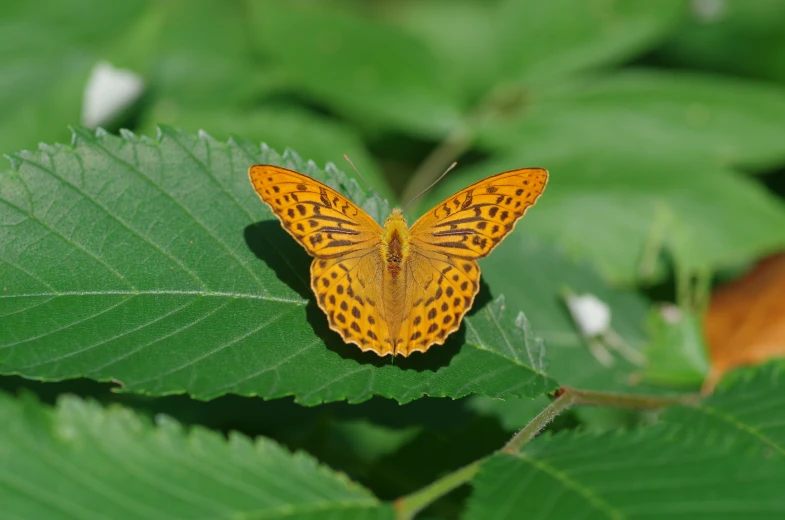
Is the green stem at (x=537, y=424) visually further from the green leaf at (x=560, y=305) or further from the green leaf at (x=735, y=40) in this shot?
the green leaf at (x=735, y=40)

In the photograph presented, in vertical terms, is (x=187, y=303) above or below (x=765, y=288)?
above

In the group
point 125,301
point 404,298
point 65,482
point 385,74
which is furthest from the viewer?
point 385,74

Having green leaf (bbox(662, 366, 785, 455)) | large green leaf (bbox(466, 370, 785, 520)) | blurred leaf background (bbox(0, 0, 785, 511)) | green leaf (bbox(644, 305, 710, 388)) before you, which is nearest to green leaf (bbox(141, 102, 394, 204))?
blurred leaf background (bbox(0, 0, 785, 511))

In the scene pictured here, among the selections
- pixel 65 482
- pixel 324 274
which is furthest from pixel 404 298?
pixel 65 482

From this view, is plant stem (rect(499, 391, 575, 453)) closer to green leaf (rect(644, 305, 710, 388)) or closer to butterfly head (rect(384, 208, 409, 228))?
butterfly head (rect(384, 208, 409, 228))

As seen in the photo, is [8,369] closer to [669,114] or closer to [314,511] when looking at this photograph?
[314,511]

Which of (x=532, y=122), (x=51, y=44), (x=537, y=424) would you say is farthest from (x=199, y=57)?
(x=537, y=424)

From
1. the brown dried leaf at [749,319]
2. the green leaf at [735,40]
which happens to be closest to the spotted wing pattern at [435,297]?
the brown dried leaf at [749,319]
